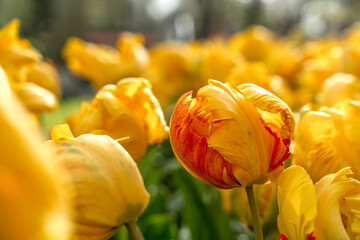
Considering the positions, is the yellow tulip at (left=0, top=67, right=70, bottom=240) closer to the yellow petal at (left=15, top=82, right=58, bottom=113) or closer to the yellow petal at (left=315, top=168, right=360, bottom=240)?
the yellow petal at (left=315, top=168, right=360, bottom=240)

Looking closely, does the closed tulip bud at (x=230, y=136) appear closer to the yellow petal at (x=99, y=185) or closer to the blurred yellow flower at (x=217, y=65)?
the yellow petal at (x=99, y=185)

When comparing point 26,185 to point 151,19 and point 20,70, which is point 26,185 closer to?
point 20,70

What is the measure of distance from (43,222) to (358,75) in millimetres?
1287

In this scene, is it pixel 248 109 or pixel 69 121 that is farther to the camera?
pixel 69 121

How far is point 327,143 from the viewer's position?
0.63 m

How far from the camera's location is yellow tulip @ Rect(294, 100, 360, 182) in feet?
2.01

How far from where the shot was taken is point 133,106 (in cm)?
69

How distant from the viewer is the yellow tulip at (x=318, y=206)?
1.58ft

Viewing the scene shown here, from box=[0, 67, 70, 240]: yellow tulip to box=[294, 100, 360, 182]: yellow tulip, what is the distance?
452mm

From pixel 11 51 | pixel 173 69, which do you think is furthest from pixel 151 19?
pixel 11 51

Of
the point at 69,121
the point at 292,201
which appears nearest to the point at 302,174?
the point at 292,201

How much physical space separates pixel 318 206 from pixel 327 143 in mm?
140

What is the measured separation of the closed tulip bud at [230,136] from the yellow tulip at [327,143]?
9 cm

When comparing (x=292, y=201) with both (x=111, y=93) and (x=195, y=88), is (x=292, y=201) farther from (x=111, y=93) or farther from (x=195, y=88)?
(x=195, y=88)
